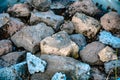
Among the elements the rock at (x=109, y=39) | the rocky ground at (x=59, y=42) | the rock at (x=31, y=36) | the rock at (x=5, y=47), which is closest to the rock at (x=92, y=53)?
the rocky ground at (x=59, y=42)

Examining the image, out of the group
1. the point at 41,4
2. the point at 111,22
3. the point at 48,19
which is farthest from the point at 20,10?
the point at 111,22

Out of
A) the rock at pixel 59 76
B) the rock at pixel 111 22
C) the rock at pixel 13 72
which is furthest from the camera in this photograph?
the rock at pixel 111 22

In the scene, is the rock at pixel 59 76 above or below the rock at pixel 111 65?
above

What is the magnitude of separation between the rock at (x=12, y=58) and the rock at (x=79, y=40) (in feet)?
2.49

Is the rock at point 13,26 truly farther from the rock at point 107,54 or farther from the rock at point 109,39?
the rock at point 107,54

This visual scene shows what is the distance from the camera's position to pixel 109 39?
4.39m

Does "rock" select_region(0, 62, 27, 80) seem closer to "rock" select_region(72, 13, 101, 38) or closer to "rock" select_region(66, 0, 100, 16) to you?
"rock" select_region(72, 13, 101, 38)

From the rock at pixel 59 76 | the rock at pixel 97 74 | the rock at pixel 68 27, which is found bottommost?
the rock at pixel 97 74

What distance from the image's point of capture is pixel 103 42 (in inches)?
172

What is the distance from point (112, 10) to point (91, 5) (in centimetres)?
34

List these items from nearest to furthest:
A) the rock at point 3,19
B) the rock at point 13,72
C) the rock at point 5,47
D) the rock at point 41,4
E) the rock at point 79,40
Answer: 1. the rock at point 13,72
2. the rock at point 5,47
3. the rock at point 79,40
4. the rock at point 3,19
5. the rock at point 41,4

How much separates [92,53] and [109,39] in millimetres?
390

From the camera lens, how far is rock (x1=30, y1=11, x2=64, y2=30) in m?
4.63

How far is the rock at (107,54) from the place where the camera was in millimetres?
3977
